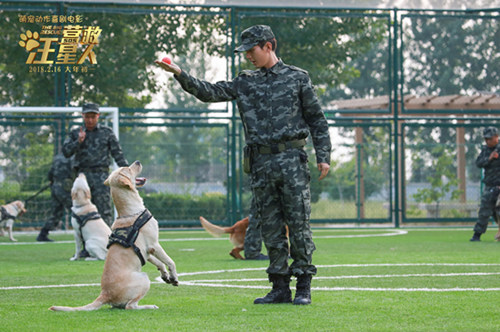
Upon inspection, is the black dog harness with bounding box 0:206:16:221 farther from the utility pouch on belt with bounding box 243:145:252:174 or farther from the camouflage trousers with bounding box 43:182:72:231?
the utility pouch on belt with bounding box 243:145:252:174

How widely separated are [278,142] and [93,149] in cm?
541

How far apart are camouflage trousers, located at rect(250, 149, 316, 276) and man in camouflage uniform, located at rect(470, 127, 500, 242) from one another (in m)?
8.10

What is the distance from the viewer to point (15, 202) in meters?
15.7

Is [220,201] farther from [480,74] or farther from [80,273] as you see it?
[80,273]

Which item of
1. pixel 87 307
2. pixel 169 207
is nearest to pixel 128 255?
pixel 87 307

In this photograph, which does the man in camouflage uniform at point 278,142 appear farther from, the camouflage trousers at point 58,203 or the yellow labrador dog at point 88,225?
the camouflage trousers at point 58,203

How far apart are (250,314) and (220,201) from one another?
11.8 metres

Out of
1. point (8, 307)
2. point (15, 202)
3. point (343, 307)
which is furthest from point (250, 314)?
point (15, 202)

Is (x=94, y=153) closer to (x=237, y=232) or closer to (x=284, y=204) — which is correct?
(x=237, y=232)

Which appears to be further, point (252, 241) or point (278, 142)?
point (252, 241)

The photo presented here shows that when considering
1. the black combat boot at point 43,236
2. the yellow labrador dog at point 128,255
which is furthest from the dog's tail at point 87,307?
the black combat boot at point 43,236

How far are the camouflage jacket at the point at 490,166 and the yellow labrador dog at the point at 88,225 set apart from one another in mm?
6444

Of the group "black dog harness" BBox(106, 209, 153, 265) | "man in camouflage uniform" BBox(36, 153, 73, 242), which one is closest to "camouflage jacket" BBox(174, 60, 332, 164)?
"black dog harness" BBox(106, 209, 153, 265)

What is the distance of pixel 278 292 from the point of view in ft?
20.2
